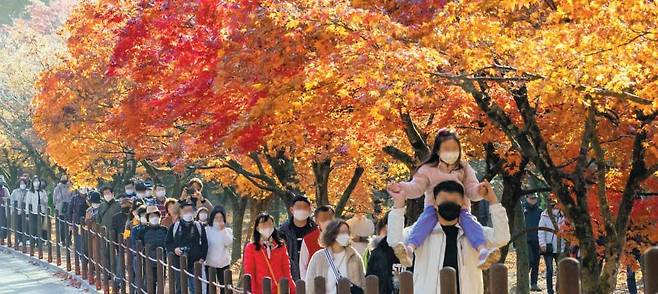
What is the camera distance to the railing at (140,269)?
5129mm

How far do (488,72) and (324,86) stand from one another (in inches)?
70.2

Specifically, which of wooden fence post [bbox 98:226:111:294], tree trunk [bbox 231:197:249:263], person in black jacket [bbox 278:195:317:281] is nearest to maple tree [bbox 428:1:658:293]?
person in black jacket [bbox 278:195:317:281]

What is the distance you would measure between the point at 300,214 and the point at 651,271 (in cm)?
668

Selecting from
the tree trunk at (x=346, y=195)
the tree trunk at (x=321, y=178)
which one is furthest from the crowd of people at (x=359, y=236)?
the tree trunk at (x=346, y=195)

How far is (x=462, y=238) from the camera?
6656mm

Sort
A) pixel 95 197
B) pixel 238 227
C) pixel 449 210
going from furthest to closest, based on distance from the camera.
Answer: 1. pixel 238 227
2. pixel 95 197
3. pixel 449 210

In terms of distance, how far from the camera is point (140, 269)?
510 inches

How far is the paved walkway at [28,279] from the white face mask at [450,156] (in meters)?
10.3

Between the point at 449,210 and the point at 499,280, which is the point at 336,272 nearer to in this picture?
the point at 449,210

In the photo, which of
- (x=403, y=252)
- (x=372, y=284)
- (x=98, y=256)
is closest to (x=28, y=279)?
(x=98, y=256)

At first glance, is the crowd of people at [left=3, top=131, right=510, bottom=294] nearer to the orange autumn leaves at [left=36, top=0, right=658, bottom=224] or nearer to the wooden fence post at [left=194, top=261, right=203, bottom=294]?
the wooden fence post at [left=194, top=261, right=203, bottom=294]

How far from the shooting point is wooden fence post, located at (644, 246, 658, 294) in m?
4.91

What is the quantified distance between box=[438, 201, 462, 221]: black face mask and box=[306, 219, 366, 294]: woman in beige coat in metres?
2.25

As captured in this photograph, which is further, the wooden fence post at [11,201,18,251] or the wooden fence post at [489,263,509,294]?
the wooden fence post at [11,201,18,251]
